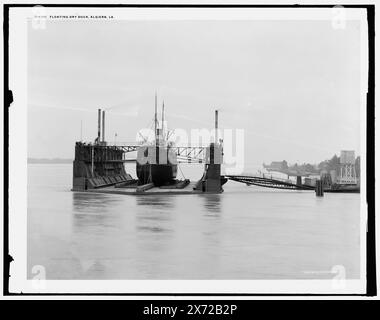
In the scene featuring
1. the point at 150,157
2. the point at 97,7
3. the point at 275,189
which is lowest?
the point at 275,189

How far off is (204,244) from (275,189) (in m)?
18.4

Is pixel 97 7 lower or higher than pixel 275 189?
higher

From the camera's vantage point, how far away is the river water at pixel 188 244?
21.5 feet

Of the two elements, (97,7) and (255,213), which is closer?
(97,7)

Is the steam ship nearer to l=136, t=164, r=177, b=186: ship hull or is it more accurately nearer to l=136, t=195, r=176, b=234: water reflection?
l=136, t=164, r=177, b=186: ship hull

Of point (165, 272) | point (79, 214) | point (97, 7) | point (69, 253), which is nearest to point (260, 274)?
point (165, 272)

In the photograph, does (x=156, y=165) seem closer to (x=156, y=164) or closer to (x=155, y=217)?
(x=156, y=164)

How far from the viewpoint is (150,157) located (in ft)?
94.7

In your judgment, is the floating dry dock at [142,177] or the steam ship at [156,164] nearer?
the floating dry dock at [142,177]

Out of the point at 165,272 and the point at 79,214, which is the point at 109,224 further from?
the point at 165,272

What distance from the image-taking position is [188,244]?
29.9 ft
